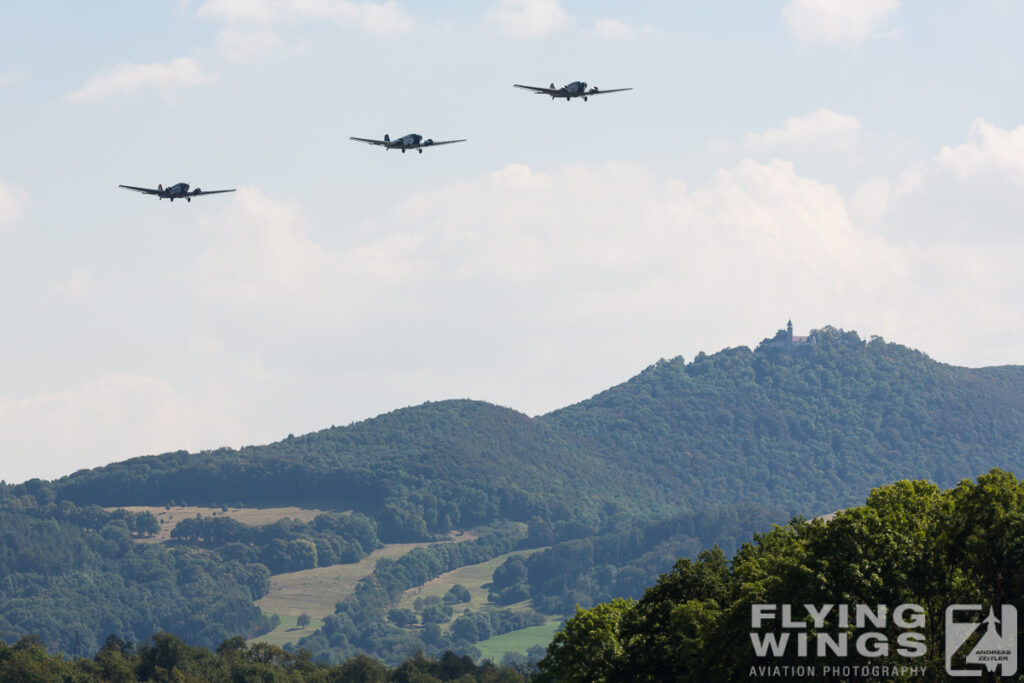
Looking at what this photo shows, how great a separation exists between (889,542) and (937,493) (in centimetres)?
1263

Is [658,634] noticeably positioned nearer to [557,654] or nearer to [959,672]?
[557,654]

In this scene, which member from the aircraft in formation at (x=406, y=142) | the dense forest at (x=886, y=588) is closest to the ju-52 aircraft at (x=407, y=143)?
the aircraft in formation at (x=406, y=142)

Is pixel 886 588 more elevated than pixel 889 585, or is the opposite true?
pixel 889 585

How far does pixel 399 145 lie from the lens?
399 ft

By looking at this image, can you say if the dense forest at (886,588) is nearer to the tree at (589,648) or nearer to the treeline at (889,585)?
the treeline at (889,585)

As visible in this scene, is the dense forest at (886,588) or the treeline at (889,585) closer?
the dense forest at (886,588)

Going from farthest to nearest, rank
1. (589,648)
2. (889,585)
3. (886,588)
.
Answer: (589,648) < (889,585) < (886,588)

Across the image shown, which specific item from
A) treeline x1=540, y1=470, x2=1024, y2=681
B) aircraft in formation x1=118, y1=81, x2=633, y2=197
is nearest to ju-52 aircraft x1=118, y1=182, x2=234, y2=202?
aircraft in formation x1=118, y1=81, x2=633, y2=197

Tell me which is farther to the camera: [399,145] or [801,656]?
[399,145]

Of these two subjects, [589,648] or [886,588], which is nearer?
[886,588]

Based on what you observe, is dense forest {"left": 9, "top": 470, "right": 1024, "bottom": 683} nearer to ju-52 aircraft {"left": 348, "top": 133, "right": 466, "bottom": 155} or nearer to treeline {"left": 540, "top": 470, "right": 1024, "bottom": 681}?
treeline {"left": 540, "top": 470, "right": 1024, "bottom": 681}

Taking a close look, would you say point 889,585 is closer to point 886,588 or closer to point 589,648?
point 886,588

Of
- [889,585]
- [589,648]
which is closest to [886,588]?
[889,585]

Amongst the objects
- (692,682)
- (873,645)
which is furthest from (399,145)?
(873,645)
